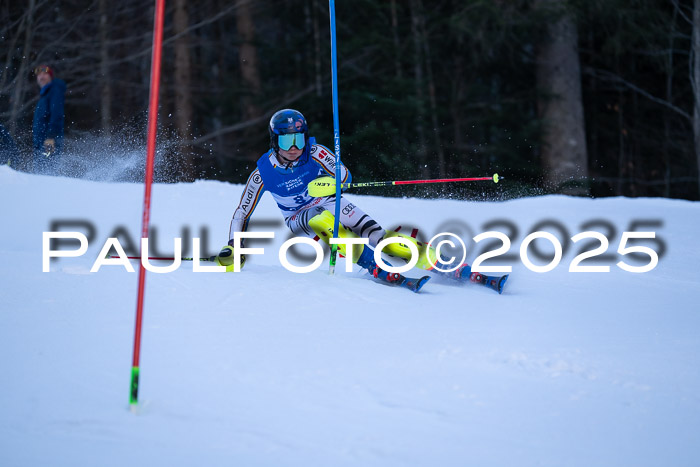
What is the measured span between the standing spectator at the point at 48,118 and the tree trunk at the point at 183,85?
5.02m

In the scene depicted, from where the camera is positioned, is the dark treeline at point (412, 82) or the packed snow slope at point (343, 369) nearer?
the packed snow slope at point (343, 369)

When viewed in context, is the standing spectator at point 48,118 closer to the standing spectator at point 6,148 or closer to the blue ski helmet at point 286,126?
the standing spectator at point 6,148

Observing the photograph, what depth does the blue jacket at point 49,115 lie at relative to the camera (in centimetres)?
861

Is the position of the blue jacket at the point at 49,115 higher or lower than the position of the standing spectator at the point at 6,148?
higher

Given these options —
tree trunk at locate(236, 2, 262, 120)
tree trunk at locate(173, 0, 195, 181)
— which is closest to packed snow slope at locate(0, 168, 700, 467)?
tree trunk at locate(173, 0, 195, 181)

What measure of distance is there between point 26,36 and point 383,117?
695 cm

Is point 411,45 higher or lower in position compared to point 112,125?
higher

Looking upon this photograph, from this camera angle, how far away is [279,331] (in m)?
3.90

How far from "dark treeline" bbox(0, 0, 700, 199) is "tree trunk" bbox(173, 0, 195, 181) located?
0.11ft

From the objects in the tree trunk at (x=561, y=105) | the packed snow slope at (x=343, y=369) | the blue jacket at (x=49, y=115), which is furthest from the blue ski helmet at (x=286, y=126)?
the tree trunk at (x=561, y=105)

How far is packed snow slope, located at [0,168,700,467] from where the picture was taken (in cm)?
276

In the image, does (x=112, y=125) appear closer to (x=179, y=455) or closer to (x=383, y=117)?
(x=383, y=117)

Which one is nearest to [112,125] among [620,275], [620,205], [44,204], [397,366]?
[44,204]

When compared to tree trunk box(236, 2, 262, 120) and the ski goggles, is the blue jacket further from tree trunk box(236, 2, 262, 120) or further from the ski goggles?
tree trunk box(236, 2, 262, 120)
